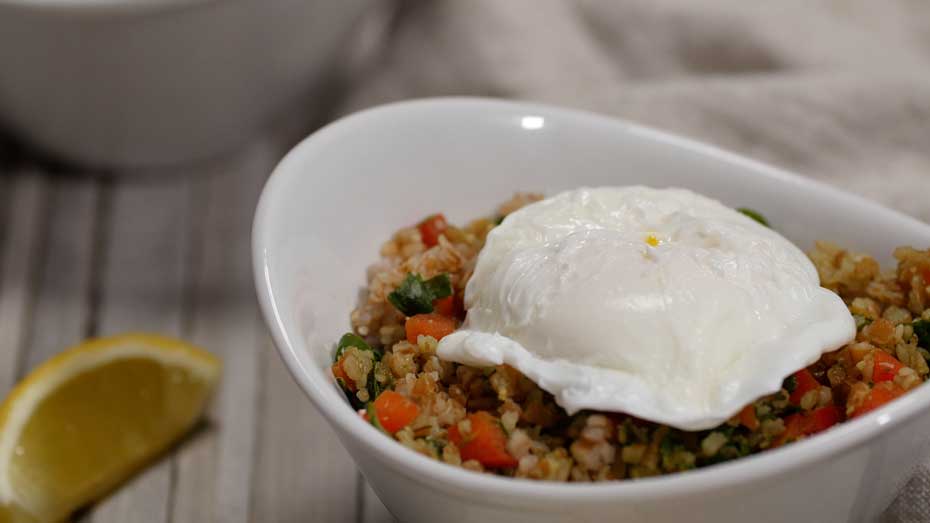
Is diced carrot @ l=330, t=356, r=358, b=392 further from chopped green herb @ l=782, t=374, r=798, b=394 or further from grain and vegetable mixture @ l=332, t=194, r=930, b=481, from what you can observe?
chopped green herb @ l=782, t=374, r=798, b=394

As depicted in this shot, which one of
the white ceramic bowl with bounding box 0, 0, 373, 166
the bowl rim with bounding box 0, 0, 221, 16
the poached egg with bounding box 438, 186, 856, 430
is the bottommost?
the white ceramic bowl with bounding box 0, 0, 373, 166

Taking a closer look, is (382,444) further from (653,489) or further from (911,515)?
(911,515)

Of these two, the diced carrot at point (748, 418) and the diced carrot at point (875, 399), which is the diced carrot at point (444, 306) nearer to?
the diced carrot at point (748, 418)

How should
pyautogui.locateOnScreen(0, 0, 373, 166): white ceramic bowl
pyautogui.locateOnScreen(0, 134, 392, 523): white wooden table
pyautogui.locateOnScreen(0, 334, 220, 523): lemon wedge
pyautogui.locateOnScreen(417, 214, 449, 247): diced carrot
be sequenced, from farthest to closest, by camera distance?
1. pyautogui.locateOnScreen(0, 0, 373, 166): white ceramic bowl
2. pyautogui.locateOnScreen(0, 134, 392, 523): white wooden table
3. pyautogui.locateOnScreen(0, 334, 220, 523): lemon wedge
4. pyautogui.locateOnScreen(417, 214, 449, 247): diced carrot

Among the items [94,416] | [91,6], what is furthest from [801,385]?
[91,6]

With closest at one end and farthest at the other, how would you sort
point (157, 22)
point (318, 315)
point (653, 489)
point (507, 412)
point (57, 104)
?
point (653, 489) < point (507, 412) < point (318, 315) < point (157, 22) < point (57, 104)

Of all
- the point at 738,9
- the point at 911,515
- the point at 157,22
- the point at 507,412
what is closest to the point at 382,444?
the point at 507,412

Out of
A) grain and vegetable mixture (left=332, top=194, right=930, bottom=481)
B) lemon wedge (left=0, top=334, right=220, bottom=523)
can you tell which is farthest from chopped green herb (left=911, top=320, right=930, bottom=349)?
lemon wedge (left=0, top=334, right=220, bottom=523)

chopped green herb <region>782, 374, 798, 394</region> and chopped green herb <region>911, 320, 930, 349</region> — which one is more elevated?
chopped green herb <region>911, 320, 930, 349</region>
